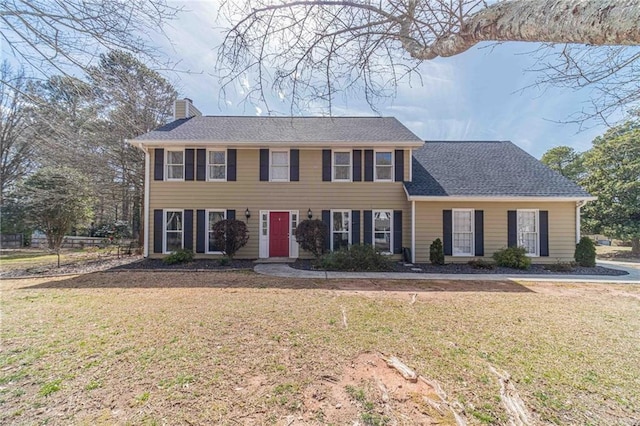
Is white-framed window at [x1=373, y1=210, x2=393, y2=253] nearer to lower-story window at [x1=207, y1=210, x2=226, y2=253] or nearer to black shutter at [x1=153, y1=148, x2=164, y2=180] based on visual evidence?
lower-story window at [x1=207, y1=210, x2=226, y2=253]

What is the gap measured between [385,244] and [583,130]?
836 cm

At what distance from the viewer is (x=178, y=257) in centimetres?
1097

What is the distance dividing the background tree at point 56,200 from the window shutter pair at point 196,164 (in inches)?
159

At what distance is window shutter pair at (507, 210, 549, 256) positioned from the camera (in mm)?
11430

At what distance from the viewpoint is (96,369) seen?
3256 millimetres

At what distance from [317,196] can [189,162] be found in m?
5.48

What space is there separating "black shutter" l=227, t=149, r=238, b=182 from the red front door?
7.29 ft

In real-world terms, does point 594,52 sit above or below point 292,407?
above

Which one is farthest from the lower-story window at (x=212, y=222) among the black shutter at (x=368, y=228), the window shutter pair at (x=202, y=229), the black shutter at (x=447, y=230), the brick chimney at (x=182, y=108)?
the black shutter at (x=447, y=230)

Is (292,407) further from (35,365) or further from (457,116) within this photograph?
(457,116)

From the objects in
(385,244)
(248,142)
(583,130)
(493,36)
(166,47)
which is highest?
(248,142)

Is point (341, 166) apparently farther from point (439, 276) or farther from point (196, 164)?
point (196, 164)

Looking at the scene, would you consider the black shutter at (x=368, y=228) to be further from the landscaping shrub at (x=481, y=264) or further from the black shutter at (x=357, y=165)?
the landscaping shrub at (x=481, y=264)

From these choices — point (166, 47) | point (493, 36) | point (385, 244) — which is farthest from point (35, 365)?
point (385, 244)
